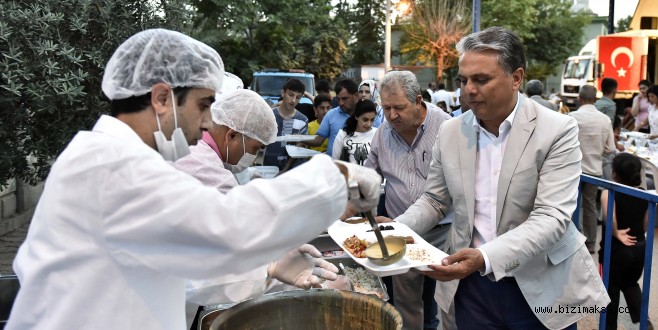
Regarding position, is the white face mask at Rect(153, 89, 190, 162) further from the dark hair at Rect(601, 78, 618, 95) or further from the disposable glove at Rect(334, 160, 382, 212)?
the dark hair at Rect(601, 78, 618, 95)

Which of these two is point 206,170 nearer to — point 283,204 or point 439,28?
point 283,204

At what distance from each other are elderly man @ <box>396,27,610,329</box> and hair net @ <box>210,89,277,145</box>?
48.9 inches

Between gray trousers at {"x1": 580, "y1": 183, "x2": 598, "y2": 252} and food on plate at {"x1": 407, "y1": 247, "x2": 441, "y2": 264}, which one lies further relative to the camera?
gray trousers at {"x1": 580, "y1": 183, "x2": 598, "y2": 252}

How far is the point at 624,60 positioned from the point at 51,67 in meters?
16.2

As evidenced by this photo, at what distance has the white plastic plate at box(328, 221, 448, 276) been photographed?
2.52 metres

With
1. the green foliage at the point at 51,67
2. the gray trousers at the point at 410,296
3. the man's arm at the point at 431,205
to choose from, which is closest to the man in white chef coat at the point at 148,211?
the man's arm at the point at 431,205

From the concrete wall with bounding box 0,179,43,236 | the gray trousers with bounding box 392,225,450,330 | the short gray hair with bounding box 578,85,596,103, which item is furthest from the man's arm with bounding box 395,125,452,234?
the concrete wall with bounding box 0,179,43,236

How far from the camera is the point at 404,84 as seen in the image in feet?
13.2

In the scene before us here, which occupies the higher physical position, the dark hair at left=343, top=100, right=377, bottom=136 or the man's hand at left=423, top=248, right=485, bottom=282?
the dark hair at left=343, top=100, right=377, bottom=136

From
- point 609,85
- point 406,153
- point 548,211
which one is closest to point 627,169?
point 406,153

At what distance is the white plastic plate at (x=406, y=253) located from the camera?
2516 mm

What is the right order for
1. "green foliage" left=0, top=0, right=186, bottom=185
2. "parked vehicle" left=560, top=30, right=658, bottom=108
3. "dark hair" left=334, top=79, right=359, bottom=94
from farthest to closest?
"parked vehicle" left=560, top=30, right=658, bottom=108, "dark hair" left=334, top=79, right=359, bottom=94, "green foliage" left=0, top=0, right=186, bottom=185

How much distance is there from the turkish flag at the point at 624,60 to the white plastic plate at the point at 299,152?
1268 cm

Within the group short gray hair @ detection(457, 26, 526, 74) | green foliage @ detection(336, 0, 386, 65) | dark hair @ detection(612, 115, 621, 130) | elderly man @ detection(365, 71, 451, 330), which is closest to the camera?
short gray hair @ detection(457, 26, 526, 74)
